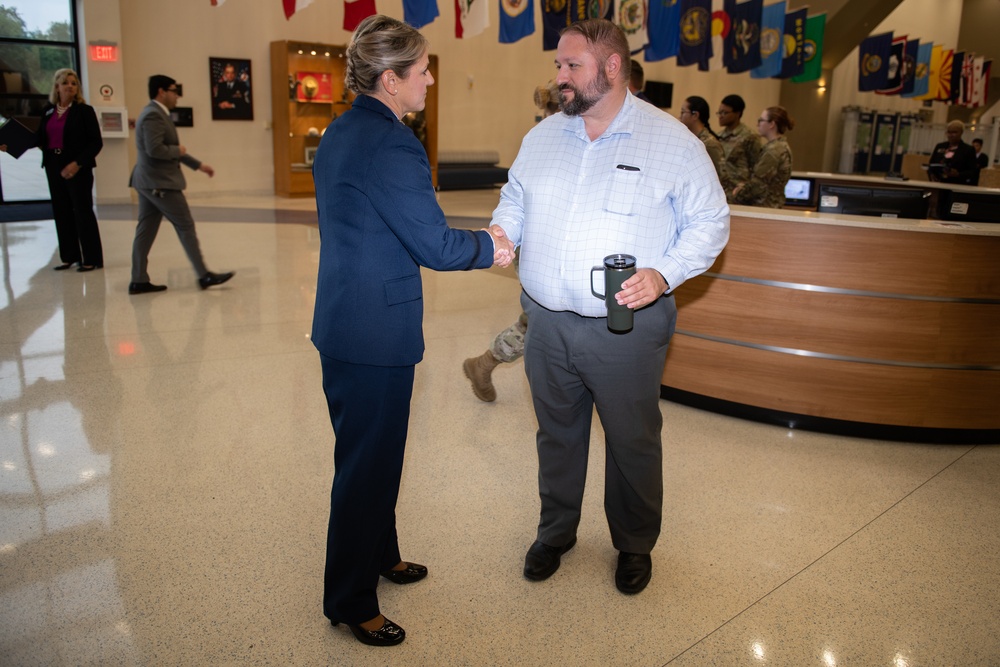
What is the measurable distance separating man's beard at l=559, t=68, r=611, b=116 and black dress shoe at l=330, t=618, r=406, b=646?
1597mm

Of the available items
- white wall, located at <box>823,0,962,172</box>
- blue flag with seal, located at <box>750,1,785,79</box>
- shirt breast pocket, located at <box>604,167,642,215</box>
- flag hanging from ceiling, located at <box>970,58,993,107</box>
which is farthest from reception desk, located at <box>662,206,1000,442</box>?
flag hanging from ceiling, located at <box>970,58,993,107</box>

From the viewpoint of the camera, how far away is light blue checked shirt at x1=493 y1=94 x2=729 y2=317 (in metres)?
2.23

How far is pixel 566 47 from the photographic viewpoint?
2.24 m

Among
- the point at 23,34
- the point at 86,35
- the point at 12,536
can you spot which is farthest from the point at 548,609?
the point at 23,34

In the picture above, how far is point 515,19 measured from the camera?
452 inches

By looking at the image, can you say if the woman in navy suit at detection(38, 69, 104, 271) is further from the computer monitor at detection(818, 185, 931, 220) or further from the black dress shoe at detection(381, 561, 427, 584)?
the computer monitor at detection(818, 185, 931, 220)

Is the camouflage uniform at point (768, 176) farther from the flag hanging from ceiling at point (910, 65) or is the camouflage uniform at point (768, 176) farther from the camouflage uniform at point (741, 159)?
the flag hanging from ceiling at point (910, 65)

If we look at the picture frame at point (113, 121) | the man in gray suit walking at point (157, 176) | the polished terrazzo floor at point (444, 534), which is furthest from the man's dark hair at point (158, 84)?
the picture frame at point (113, 121)

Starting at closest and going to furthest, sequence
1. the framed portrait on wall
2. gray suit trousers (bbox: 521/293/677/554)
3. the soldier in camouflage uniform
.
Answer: gray suit trousers (bbox: 521/293/677/554), the soldier in camouflage uniform, the framed portrait on wall

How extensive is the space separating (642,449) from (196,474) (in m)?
1.91

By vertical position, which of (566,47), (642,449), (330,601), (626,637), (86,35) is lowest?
(626,637)

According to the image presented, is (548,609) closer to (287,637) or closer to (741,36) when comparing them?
(287,637)

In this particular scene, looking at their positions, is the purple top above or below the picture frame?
below

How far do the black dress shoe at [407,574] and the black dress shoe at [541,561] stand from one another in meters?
0.35
